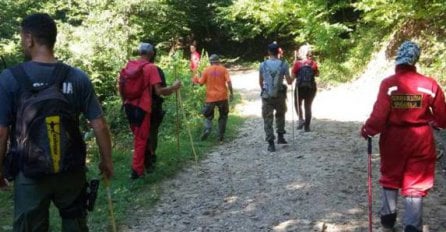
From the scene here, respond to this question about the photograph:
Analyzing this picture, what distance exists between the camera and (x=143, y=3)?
2239 cm

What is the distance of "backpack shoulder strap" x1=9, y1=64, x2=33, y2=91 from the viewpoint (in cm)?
371

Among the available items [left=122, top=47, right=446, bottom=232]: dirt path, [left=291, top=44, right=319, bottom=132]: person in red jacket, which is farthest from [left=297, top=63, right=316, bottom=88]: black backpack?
[left=122, top=47, right=446, bottom=232]: dirt path

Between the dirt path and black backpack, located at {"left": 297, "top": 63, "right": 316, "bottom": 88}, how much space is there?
1173 mm

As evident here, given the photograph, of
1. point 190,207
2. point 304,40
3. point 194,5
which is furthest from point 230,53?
point 190,207

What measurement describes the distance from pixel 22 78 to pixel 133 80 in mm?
4150

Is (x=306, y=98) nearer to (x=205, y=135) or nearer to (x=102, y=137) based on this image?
(x=205, y=135)

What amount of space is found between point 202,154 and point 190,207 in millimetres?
3153

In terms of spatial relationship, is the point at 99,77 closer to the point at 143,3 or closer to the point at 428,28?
the point at 143,3

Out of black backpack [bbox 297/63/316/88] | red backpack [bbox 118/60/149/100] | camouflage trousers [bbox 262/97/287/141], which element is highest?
red backpack [bbox 118/60/149/100]

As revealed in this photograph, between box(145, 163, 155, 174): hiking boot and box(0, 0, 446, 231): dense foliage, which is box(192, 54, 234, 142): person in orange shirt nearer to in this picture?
box(0, 0, 446, 231): dense foliage

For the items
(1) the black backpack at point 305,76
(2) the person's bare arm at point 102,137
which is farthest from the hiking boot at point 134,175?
(1) the black backpack at point 305,76

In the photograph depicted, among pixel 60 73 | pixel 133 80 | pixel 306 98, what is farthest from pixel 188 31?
pixel 60 73

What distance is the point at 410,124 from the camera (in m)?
5.08

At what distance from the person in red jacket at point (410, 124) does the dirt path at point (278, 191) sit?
0.94 meters
